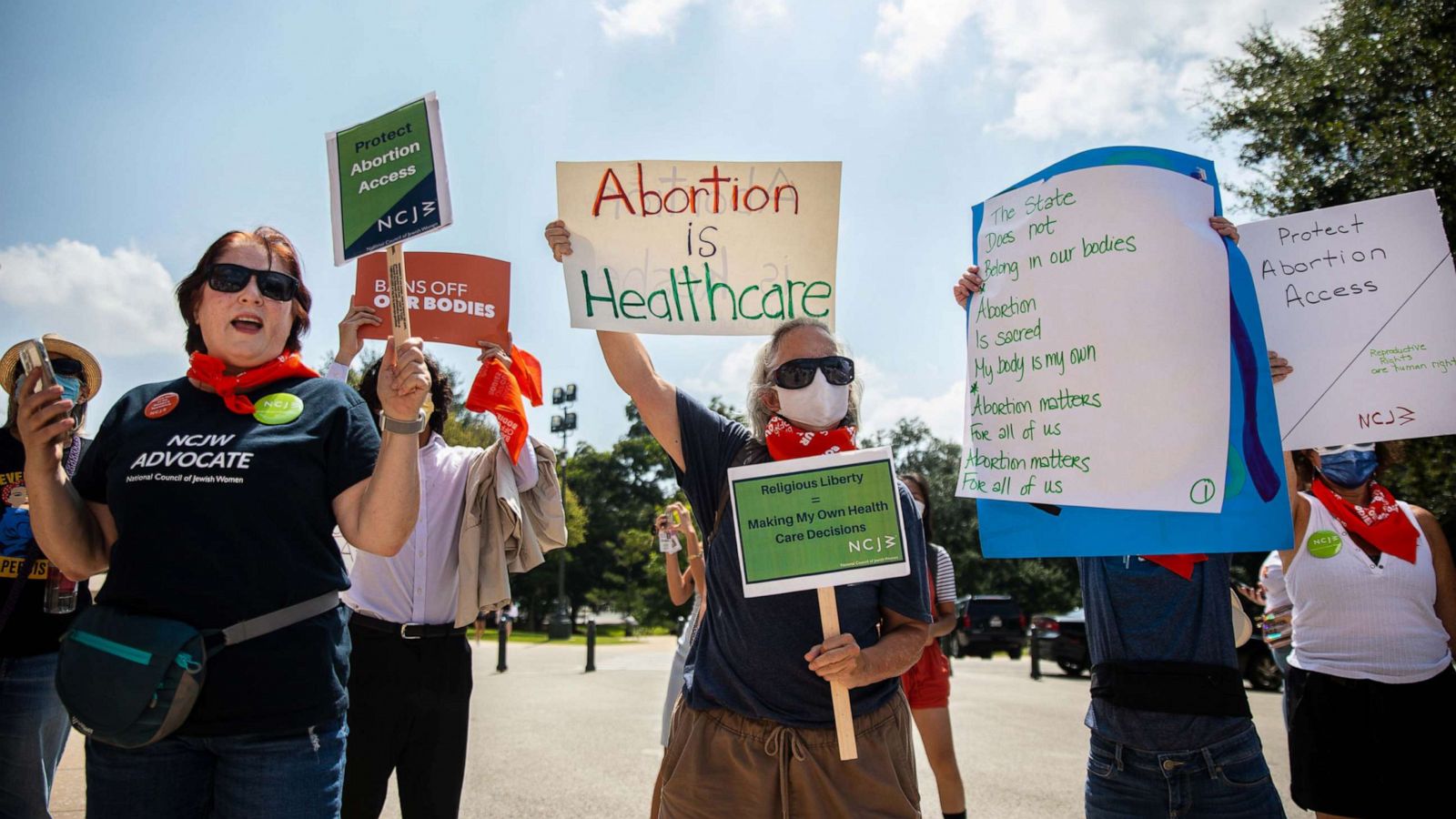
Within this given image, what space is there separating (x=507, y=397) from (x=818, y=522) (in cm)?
188

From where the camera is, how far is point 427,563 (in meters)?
3.65

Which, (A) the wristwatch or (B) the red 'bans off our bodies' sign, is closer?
(A) the wristwatch

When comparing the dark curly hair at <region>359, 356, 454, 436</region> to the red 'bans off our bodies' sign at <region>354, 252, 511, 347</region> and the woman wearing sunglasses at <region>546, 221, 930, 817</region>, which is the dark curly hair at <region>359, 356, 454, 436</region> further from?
the woman wearing sunglasses at <region>546, 221, 930, 817</region>

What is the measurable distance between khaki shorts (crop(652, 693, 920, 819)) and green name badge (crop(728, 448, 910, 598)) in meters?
0.38

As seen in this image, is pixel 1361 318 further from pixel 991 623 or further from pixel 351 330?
pixel 991 623

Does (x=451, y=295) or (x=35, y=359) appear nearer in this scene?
(x=35, y=359)

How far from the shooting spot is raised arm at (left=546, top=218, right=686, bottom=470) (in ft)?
9.36

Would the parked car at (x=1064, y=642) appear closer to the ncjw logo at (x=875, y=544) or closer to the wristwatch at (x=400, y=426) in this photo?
the ncjw logo at (x=875, y=544)

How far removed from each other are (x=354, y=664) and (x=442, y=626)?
33 centimetres

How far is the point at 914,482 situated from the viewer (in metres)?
6.02

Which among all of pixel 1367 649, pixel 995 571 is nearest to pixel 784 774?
pixel 1367 649

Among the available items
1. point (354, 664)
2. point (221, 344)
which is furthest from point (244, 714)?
point (354, 664)

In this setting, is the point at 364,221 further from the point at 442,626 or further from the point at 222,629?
the point at 442,626

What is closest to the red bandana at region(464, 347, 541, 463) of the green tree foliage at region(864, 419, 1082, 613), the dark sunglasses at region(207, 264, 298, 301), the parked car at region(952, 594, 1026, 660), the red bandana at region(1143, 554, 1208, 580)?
the dark sunglasses at region(207, 264, 298, 301)
